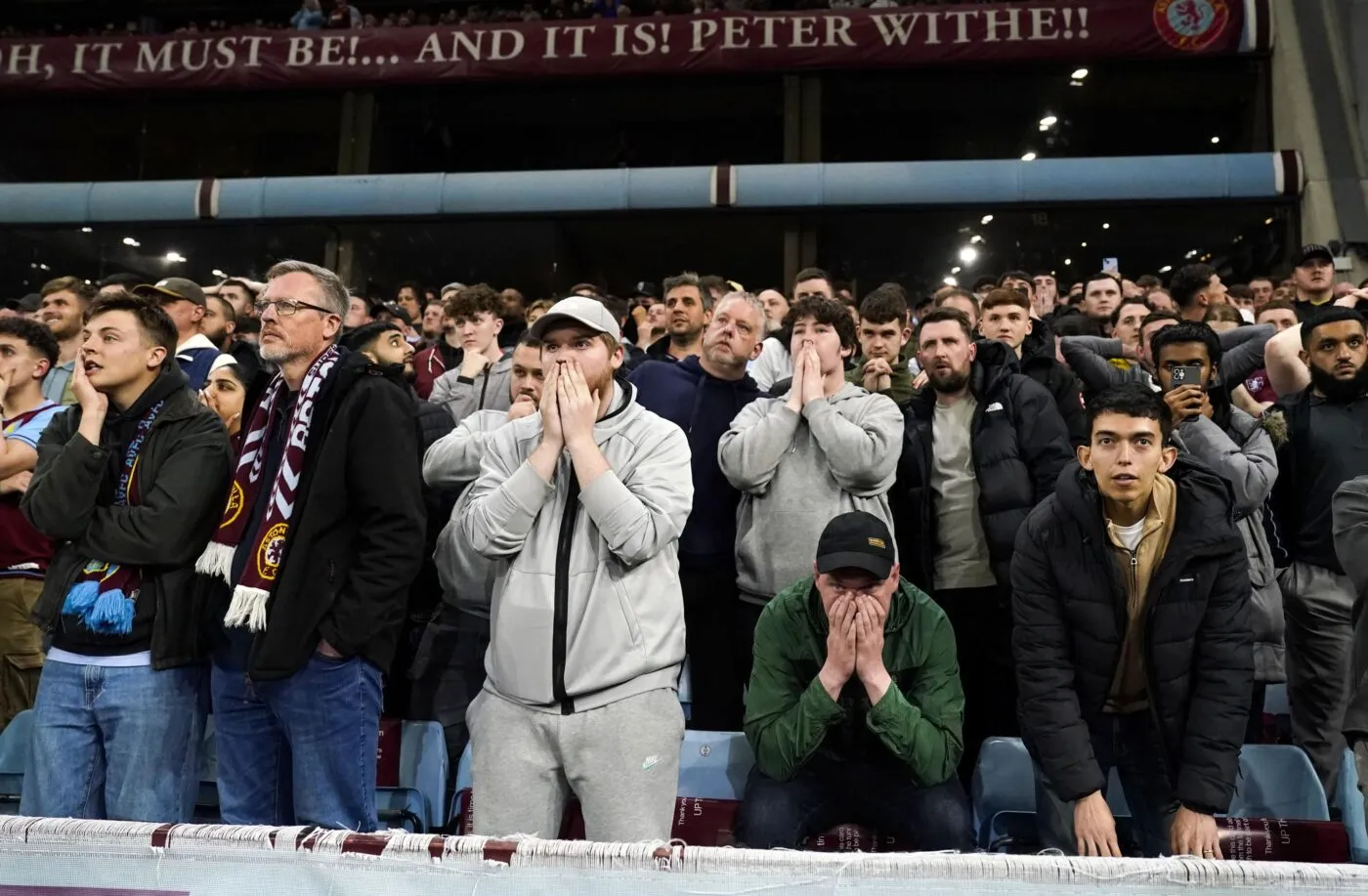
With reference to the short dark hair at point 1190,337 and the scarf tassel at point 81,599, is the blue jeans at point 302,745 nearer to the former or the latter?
the scarf tassel at point 81,599

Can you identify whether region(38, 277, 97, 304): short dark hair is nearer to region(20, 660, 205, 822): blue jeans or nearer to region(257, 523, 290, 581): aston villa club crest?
region(20, 660, 205, 822): blue jeans

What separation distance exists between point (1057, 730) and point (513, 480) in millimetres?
1586

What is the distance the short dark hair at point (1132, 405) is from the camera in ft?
9.82


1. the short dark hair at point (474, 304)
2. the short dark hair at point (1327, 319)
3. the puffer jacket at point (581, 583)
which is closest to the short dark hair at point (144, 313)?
the puffer jacket at point (581, 583)

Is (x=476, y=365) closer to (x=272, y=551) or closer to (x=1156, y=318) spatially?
(x=272, y=551)

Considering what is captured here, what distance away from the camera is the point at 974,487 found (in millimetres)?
3850

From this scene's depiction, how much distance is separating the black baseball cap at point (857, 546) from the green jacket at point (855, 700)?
201mm

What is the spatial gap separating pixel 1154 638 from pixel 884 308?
191 centimetres

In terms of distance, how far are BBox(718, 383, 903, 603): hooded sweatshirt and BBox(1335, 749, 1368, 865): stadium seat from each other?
148 centimetres

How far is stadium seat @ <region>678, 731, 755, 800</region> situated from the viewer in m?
3.12

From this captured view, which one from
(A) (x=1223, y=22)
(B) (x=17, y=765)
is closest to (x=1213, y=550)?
(B) (x=17, y=765)

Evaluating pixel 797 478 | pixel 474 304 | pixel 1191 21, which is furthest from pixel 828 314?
pixel 1191 21

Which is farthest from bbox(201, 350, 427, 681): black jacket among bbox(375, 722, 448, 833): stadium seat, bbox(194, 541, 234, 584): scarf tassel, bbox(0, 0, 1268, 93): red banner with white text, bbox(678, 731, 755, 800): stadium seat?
bbox(0, 0, 1268, 93): red banner with white text

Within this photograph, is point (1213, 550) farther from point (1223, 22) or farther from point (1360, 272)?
point (1223, 22)
